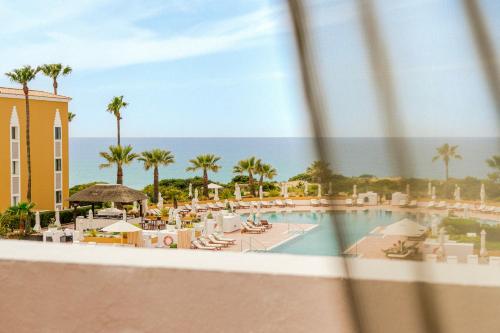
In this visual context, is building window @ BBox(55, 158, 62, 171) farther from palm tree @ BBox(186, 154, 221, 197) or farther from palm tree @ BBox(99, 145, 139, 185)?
palm tree @ BBox(186, 154, 221, 197)

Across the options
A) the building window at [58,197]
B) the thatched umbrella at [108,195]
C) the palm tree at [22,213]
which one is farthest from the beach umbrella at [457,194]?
the building window at [58,197]

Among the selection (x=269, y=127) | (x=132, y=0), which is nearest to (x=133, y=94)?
(x=132, y=0)

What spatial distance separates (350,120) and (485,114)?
13 cm

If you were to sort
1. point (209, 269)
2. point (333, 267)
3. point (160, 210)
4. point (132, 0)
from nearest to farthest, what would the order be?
point (333, 267), point (209, 269), point (160, 210), point (132, 0)

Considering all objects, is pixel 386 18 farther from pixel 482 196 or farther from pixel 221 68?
pixel 221 68

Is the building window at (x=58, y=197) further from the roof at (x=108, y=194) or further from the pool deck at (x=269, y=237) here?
the pool deck at (x=269, y=237)

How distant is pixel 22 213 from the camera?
17906 mm

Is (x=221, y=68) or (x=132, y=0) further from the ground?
(x=132, y=0)

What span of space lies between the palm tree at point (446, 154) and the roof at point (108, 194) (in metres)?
16.2

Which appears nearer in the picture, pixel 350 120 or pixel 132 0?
pixel 350 120

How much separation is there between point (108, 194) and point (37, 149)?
9.15 m

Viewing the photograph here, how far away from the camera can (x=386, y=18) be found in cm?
62

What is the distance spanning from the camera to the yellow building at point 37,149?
23312 millimetres

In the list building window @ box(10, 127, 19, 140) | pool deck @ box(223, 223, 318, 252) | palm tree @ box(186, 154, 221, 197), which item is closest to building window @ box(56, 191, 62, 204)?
building window @ box(10, 127, 19, 140)
